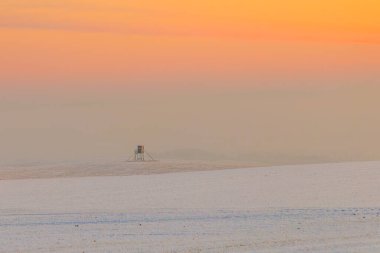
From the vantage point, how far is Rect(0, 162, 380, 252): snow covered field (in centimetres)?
1631

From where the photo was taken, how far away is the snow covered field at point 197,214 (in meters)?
16.3

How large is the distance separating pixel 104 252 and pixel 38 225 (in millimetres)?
4840

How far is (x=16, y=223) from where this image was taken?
792 inches

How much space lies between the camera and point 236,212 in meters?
22.1

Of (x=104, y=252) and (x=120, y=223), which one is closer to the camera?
(x=104, y=252)

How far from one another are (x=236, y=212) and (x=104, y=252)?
7332 mm

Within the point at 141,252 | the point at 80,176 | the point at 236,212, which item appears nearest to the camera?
the point at 141,252

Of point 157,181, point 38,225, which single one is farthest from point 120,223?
point 157,181

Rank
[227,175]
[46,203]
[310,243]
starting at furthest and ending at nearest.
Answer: [227,175] → [46,203] → [310,243]

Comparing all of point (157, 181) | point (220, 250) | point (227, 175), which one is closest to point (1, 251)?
point (220, 250)

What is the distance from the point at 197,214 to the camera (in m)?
21.7

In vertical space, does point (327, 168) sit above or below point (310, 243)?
above

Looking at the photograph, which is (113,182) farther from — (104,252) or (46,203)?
(104,252)

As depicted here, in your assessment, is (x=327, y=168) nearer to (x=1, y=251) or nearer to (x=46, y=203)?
(x=46, y=203)
